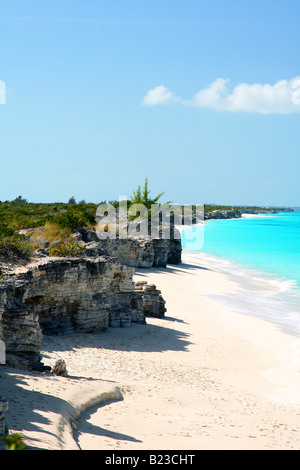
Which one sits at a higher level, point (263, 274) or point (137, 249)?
point (137, 249)

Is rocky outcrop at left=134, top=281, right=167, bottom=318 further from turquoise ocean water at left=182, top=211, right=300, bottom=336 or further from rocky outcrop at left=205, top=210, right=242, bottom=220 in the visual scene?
rocky outcrop at left=205, top=210, right=242, bottom=220

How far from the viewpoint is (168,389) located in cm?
1083

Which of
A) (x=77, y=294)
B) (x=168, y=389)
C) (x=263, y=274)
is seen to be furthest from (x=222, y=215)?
(x=168, y=389)

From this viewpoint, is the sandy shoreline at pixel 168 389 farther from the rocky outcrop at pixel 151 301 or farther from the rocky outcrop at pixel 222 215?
the rocky outcrop at pixel 222 215

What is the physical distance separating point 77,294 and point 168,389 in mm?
4672

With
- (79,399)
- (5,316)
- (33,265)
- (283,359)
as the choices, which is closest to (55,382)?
(79,399)

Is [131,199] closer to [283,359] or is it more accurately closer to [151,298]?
[151,298]

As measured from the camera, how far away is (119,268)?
1565 centimetres

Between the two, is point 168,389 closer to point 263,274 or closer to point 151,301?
point 151,301

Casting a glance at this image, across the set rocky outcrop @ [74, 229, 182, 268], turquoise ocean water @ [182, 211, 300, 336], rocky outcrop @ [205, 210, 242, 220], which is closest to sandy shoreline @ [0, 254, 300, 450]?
turquoise ocean water @ [182, 211, 300, 336]

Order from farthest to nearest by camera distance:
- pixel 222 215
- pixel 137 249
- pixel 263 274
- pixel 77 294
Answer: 1. pixel 222 215
2. pixel 263 274
3. pixel 137 249
4. pixel 77 294

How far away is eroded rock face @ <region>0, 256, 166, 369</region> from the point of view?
1332 centimetres

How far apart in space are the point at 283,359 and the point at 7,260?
324 inches

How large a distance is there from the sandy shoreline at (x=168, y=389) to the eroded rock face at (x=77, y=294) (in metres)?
0.52
